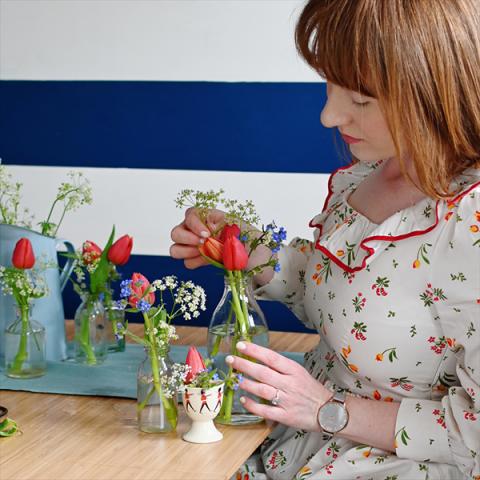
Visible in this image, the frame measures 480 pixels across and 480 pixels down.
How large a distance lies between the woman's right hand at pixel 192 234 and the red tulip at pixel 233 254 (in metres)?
0.19

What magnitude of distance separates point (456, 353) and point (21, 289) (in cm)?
76

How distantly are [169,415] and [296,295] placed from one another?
45cm

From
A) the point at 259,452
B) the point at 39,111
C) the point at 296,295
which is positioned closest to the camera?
the point at 259,452

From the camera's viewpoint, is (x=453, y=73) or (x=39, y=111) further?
(x=39, y=111)

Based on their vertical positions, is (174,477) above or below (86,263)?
below

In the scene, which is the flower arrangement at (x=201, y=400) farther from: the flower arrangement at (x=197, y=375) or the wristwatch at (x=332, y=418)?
the wristwatch at (x=332, y=418)

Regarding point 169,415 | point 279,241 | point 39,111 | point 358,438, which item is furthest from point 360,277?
point 39,111

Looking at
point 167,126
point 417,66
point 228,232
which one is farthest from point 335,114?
point 167,126

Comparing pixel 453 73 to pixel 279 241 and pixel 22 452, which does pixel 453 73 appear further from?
pixel 22 452

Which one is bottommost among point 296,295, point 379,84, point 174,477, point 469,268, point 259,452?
point 259,452

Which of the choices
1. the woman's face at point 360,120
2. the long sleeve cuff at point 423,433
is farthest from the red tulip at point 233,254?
the long sleeve cuff at point 423,433

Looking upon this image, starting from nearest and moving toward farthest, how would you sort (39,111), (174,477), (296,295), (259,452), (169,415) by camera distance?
(174,477) < (169,415) < (259,452) < (296,295) < (39,111)

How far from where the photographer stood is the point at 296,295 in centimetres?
175

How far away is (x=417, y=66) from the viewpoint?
131 cm
